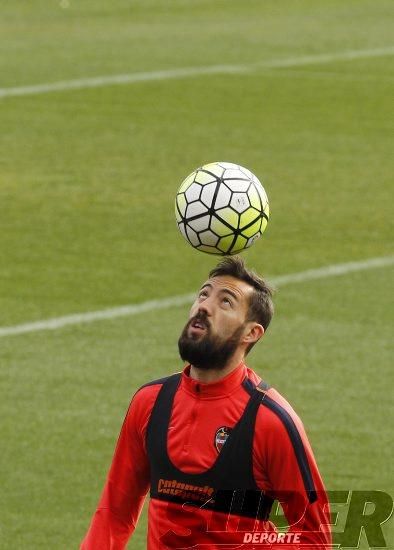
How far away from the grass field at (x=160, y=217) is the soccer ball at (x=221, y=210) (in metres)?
2.16

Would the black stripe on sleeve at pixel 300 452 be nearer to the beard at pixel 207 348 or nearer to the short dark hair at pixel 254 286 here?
the beard at pixel 207 348

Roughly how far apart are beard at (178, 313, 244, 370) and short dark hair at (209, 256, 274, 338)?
109 millimetres

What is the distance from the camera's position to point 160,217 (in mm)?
16172

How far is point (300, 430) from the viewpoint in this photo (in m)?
5.50

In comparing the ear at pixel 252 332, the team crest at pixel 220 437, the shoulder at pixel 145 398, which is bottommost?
the team crest at pixel 220 437

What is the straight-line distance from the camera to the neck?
567 cm

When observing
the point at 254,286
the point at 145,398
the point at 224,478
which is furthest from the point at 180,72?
the point at 224,478

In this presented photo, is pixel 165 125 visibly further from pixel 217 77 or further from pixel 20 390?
pixel 20 390

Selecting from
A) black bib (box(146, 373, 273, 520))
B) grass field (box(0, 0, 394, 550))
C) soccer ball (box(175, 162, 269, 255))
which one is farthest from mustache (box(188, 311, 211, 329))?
grass field (box(0, 0, 394, 550))

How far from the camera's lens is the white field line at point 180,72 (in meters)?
22.2

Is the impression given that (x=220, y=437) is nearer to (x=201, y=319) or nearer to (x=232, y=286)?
(x=201, y=319)

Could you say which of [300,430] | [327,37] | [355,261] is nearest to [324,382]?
[355,261]

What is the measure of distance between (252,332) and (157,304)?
7.54 metres

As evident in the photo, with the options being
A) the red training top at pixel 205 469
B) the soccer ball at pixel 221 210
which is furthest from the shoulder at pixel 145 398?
the soccer ball at pixel 221 210
